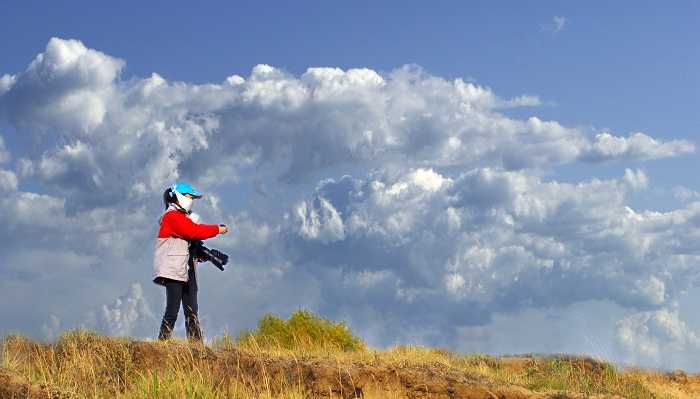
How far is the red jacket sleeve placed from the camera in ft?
40.0

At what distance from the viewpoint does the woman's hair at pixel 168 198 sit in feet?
41.2

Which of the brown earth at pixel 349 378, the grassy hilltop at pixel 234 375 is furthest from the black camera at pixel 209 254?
the brown earth at pixel 349 378

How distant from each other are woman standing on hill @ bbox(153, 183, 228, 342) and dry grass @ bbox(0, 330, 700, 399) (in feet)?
2.82

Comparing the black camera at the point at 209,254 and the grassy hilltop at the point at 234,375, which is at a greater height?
the black camera at the point at 209,254

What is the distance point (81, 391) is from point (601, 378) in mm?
8470

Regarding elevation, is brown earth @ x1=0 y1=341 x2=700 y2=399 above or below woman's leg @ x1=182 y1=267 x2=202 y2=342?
below

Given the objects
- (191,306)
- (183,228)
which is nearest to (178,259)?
(183,228)

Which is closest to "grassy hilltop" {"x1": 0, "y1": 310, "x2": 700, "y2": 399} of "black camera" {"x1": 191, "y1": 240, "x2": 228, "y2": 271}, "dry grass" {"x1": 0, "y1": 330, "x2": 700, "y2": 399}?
"dry grass" {"x1": 0, "y1": 330, "x2": 700, "y2": 399}

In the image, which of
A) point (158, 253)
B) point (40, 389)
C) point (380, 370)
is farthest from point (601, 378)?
point (40, 389)

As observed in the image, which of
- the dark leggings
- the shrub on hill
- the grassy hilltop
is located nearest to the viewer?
the grassy hilltop

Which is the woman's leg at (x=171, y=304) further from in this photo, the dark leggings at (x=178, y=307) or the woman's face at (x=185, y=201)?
the woman's face at (x=185, y=201)

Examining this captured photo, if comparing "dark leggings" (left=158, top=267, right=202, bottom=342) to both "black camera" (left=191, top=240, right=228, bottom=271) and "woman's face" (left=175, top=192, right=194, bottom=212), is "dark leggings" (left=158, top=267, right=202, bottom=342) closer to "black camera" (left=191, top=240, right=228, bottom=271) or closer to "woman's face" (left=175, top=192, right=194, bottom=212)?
"black camera" (left=191, top=240, right=228, bottom=271)

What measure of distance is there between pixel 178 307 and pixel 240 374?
239 cm

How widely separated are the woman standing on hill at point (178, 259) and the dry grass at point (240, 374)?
2.82 feet
